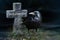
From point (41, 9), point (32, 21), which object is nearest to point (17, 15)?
point (32, 21)

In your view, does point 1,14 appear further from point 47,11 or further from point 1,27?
point 47,11

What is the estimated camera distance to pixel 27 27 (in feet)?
13.4

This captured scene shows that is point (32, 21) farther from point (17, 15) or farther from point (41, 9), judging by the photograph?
point (41, 9)

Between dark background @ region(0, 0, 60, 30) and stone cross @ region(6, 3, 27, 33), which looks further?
dark background @ region(0, 0, 60, 30)

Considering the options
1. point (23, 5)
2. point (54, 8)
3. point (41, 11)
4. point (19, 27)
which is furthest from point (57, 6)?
point (19, 27)

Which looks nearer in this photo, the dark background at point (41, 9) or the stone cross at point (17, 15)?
the stone cross at point (17, 15)

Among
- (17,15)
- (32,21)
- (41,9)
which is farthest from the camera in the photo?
(41,9)

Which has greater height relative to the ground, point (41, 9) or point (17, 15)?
point (17, 15)

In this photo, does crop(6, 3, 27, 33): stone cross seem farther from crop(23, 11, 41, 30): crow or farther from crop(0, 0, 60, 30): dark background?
crop(0, 0, 60, 30): dark background

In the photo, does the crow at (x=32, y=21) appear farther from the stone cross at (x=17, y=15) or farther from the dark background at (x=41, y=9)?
the dark background at (x=41, y=9)

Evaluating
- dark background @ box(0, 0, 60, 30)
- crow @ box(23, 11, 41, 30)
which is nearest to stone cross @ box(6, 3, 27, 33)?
crow @ box(23, 11, 41, 30)

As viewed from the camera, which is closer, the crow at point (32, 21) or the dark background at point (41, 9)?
the crow at point (32, 21)

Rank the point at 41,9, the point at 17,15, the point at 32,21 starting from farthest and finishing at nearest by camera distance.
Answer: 1. the point at 41,9
2. the point at 17,15
3. the point at 32,21

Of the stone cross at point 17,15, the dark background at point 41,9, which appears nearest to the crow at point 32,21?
the stone cross at point 17,15
